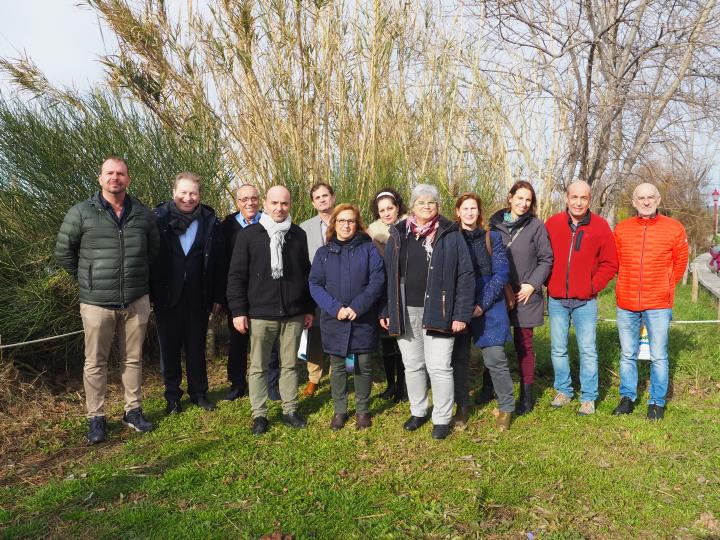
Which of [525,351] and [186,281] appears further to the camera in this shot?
[525,351]

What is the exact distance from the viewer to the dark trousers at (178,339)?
437 cm

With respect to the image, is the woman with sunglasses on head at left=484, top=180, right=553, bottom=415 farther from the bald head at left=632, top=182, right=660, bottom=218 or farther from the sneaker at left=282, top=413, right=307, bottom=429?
the sneaker at left=282, top=413, right=307, bottom=429

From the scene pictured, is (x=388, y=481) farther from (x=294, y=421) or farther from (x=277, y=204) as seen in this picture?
(x=277, y=204)

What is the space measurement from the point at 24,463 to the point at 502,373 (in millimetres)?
3300

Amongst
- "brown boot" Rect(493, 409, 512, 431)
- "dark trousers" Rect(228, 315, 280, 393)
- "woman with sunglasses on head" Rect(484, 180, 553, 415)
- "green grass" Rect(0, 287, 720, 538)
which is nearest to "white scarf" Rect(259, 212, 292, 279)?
"dark trousers" Rect(228, 315, 280, 393)

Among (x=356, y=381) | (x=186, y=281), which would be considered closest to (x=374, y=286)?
(x=356, y=381)

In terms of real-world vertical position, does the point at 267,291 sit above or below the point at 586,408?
above

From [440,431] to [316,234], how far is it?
188 centimetres

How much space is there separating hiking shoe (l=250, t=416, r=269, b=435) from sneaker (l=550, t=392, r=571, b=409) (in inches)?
92.4

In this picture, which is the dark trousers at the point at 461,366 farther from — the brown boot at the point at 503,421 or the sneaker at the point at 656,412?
the sneaker at the point at 656,412

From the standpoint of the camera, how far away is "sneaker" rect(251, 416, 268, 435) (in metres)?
4.04

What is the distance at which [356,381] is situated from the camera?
4164mm

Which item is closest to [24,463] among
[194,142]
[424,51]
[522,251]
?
[194,142]

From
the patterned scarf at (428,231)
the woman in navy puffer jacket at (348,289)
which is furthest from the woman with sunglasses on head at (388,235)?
the patterned scarf at (428,231)
